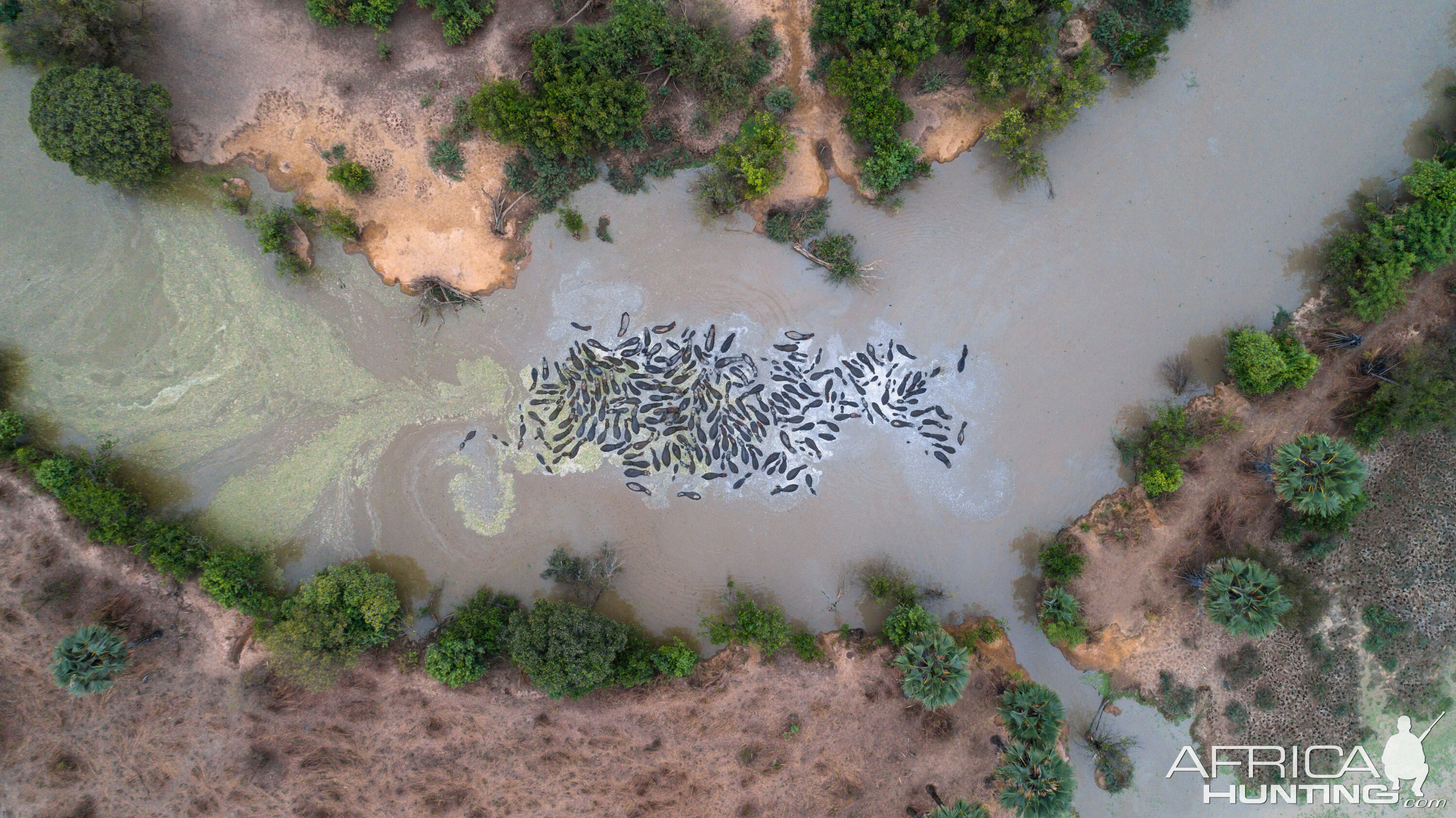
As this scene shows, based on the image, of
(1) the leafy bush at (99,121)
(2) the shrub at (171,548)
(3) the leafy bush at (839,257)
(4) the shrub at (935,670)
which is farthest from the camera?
(3) the leafy bush at (839,257)

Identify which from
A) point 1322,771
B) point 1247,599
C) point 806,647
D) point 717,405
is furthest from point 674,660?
point 1322,771

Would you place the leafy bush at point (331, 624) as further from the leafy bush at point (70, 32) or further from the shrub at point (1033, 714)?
the shrub at point (1033, 714)

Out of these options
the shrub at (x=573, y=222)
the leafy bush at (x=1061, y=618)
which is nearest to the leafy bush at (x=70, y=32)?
the shrub at (x=573, y=222)

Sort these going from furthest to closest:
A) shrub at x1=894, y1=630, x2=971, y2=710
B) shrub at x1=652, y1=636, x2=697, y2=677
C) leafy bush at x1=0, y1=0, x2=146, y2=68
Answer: shrub at x1=652, y1=636, x2=697, y2=677, shrub at x1=894, y1=630, x2=971, y2=710, leafy bush at x1=0, y1=0, x2=146, y2=68

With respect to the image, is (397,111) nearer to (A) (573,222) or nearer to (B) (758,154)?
(A) (573,222)

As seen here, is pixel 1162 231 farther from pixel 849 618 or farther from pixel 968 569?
pixel 849 618

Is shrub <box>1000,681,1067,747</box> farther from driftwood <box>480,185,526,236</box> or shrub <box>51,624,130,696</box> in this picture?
shrub <box>51,624,130,696</box>

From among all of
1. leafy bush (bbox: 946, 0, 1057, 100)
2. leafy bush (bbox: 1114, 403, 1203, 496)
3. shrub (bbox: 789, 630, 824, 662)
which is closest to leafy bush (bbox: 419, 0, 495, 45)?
leafy bush (bbox: 946, 0, 1057, 100)

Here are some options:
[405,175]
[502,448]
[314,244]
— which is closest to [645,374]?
[502,448]
